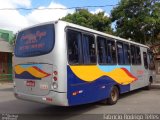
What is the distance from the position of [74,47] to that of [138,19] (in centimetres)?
1381

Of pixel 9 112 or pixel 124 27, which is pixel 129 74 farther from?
pixel 124 27

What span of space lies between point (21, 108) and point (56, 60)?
3304mm

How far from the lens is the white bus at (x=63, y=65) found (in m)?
8.21

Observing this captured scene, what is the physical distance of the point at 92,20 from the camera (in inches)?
1049

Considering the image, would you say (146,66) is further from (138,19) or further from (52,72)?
(52,72)

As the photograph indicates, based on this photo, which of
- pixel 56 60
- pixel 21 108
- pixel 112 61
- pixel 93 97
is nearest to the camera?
pixel 56 60

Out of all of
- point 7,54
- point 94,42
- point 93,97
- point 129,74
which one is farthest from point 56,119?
point 7,54

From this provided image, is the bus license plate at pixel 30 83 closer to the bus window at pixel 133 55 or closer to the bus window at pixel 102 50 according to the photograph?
the bus window at pixel 102 50

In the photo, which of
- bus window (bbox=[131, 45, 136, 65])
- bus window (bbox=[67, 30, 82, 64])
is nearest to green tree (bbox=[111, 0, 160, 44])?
bus window (bbox=[131, 45, 136, 65])

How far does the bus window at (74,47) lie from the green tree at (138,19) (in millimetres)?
13328

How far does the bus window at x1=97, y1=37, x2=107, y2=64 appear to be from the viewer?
10.2 m

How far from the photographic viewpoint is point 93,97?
31.2ft

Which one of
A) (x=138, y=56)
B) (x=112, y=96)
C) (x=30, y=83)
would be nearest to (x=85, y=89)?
(x=30, y=83)

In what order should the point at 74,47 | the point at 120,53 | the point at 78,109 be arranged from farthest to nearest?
the point at 120,53, the point at 78,109, the point at 74,47
